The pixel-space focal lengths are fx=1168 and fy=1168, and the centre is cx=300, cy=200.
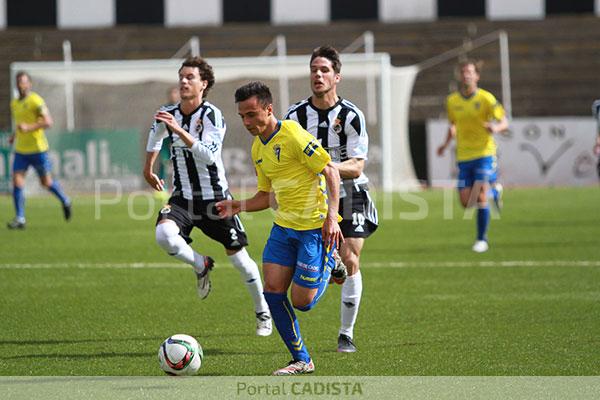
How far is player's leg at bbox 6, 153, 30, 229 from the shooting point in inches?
667

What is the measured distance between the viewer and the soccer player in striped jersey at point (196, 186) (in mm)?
8414

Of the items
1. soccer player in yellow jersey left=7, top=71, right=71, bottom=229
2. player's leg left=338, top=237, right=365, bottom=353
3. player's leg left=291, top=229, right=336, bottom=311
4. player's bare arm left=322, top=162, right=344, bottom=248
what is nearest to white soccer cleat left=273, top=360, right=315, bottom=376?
player's leg left=291, top=229, right=336, bottom=311

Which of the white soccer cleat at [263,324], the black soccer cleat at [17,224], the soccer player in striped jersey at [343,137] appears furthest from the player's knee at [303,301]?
the black soccer cleat at [17,224]

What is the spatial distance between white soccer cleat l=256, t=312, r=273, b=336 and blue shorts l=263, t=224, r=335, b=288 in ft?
4.82

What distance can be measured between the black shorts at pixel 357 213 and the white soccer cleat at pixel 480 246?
18.5ft

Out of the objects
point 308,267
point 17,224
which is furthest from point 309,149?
point 17,224

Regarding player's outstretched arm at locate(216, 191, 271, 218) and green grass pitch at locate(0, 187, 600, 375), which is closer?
player's outstretched arm at locate(216, 191, 271, 218)

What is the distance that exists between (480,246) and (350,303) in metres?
6.26

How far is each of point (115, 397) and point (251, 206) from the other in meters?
1.51

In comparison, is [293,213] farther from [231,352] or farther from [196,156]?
[196,156]

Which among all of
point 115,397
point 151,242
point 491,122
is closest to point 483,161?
point 491,122

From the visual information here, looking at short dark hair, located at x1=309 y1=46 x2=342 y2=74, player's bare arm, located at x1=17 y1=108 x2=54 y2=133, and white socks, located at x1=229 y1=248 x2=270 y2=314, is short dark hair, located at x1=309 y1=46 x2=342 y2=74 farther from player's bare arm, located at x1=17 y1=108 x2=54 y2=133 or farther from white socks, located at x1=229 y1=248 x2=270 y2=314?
player's bare arm, located at x1=17 y1=108 x2=54 y2=133

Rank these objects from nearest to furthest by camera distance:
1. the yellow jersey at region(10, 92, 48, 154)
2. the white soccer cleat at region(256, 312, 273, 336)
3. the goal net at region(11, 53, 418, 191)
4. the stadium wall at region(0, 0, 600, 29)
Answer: the white soccer cleat at region(256, 312, 273, 336)
the yellow jersey at region(10, 92, 48, 154)
the goal net at region(11, 53, 418, 191)
the stadium wall at region(0, 0, 600, 29)

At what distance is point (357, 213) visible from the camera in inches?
309
